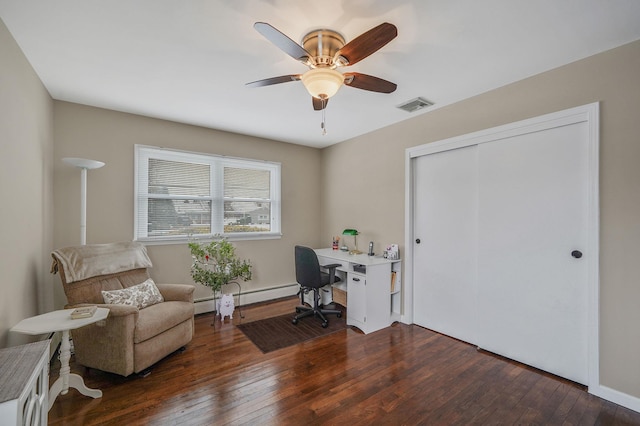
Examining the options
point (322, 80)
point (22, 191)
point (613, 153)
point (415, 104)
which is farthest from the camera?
point (415, 104)

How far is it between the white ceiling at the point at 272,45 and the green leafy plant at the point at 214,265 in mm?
1731

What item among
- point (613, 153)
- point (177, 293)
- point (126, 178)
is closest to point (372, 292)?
point (177, 293)

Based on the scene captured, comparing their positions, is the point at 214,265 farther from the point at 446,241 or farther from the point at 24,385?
the point at 446,241

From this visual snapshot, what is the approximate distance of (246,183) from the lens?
4.22 m

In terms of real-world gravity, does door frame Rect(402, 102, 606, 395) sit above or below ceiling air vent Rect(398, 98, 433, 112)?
below

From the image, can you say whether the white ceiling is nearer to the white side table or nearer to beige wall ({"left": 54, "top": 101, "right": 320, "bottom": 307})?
beige wall ({"left": 54, "top": 101, "right": 320, "bottom": 307})

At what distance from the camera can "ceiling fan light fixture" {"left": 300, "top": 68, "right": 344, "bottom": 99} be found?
67.3 inches

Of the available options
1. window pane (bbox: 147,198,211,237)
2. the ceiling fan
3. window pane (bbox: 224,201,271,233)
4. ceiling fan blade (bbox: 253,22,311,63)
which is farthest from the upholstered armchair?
ceiling fan blade (bbox: 253,22,311,63)

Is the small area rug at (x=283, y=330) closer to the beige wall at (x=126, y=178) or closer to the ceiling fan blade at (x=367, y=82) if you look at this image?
the beige wall at (x=126, y=178)

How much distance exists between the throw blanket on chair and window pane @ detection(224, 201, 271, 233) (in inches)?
48.0

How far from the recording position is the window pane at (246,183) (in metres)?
4.04

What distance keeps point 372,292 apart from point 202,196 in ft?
8.44

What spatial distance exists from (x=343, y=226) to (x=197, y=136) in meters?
2.51

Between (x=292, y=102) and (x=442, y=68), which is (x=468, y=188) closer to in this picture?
(x=442, y=68)
